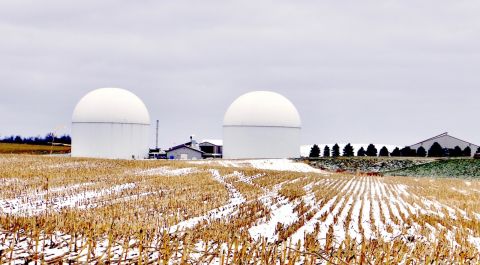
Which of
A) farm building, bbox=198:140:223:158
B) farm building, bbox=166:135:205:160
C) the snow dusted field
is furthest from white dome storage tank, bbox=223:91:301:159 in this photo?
the snow dusted field

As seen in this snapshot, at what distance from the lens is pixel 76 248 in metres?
7.28

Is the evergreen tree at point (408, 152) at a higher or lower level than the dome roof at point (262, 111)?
lower

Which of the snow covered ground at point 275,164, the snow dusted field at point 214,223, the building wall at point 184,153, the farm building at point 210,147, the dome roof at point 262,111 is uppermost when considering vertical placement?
the dome roof at point 262,111

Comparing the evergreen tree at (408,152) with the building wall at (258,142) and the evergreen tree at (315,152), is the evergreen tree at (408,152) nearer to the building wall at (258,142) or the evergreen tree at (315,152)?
the evergreen tree at (315,152)

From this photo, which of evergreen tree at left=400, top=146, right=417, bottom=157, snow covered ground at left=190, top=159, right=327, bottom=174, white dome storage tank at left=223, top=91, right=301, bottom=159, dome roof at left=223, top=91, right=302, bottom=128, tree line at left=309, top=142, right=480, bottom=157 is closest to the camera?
snow covered ground at left=190, top=159, right=327, bottom=174

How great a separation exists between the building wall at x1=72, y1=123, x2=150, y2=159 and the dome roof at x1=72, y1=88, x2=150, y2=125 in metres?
0.69

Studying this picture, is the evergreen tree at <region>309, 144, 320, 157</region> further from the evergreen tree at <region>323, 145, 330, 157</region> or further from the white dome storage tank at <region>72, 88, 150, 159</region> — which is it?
the white dome storage tank at <region>72, 88, 150, 159</region>

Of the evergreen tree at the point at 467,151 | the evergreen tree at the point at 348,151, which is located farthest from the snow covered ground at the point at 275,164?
the evergreen tree at the point at 467,151

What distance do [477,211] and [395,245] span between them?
11.5 metres

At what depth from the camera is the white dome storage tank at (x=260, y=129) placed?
62125mm

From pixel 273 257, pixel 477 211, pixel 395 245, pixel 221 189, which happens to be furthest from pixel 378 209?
pixel 273 257

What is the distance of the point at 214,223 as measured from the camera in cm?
1206

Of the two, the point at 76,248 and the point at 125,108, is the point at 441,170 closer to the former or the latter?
the point at 125,108

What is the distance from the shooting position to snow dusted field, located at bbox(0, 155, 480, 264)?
6.94 metres
